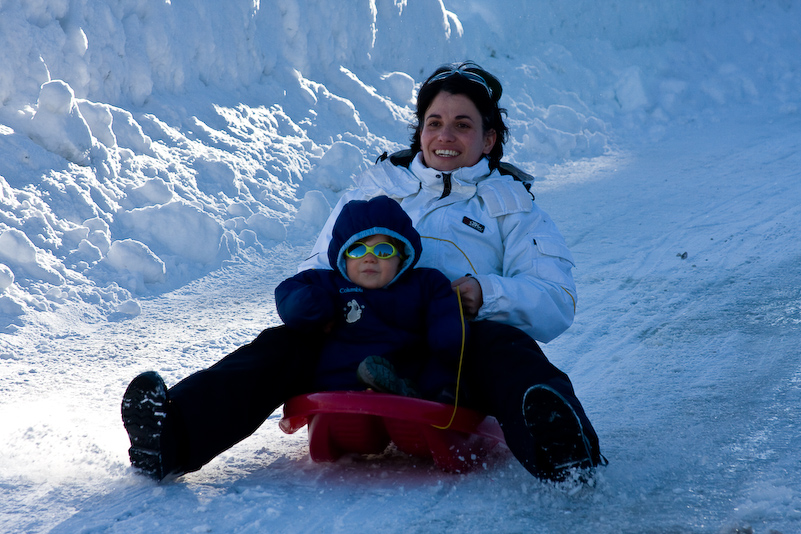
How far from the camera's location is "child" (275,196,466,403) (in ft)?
6.66

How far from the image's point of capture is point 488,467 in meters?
1.93

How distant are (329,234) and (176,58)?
9.82ft

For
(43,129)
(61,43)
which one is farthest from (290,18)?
(43,129)

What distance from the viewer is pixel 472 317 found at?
2.13 m

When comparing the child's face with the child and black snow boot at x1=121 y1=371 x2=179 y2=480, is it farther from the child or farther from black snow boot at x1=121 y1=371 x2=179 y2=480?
black snow boot at x1=121 y1=371 x2=179 y2=480

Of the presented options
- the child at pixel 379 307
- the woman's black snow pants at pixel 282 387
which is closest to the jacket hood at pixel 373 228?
the child at pixel 379 307

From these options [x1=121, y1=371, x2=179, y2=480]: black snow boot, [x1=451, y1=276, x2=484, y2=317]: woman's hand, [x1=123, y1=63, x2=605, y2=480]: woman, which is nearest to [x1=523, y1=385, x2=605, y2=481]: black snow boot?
[x1=123, y1=63, x2=605, y2=480]: woman

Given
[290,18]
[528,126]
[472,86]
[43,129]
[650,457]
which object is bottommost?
[650,457]

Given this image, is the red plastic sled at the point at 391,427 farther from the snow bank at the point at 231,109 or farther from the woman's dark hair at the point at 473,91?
the snow bank at the point at 231,109

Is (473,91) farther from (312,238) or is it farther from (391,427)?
(312,238)

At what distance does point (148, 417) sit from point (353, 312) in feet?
2.07

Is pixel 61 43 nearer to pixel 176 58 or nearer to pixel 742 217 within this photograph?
pixel 176 58

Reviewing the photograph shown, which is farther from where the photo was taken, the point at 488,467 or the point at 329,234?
the point at 329,234

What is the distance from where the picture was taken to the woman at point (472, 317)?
1.73 metres
